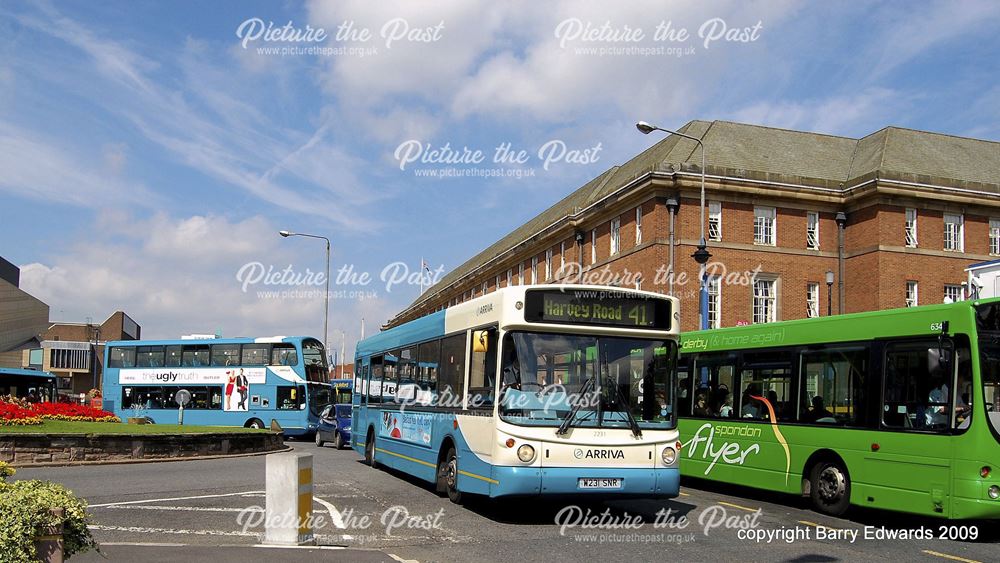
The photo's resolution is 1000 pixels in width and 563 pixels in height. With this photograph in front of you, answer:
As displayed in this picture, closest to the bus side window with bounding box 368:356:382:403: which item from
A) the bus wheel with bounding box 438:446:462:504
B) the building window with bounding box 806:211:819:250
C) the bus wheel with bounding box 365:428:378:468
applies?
the bus wheel with bounding box 365:428:378:468

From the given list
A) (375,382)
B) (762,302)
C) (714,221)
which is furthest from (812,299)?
(375,382)

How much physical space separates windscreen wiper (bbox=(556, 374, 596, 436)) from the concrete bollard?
3420 millimetres

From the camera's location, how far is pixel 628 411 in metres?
11.4

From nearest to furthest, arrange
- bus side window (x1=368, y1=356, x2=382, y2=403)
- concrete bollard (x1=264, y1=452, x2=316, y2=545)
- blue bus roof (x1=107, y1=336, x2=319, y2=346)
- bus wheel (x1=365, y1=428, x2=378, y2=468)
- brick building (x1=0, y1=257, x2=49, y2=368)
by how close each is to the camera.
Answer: concrete bollard (x1=264, y1=452, x2=316, y2=545) → bus side window (x1=368, y1=356, x2=382, y2=403) → bus wheel (x1=365, y1=428, x2=378, y2=468) → blue bus roof (x1=107, y1=336, x2=319, y2=346) → brick building (x1=0, y1=257, x2=49, y2=368)

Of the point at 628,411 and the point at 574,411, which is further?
the point at 628,411

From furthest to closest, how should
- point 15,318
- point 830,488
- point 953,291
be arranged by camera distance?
point 15,318, point 953,291, point 830,488

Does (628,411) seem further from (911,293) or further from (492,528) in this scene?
(911,293)

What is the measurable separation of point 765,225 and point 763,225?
12cm

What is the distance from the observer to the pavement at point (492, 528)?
9.06 metres

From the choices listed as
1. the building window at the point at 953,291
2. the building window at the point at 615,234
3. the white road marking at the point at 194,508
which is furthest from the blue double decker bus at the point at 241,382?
the building window at the point at 953,291

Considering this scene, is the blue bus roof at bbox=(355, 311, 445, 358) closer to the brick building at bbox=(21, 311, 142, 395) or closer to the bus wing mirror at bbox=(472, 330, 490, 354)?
the bus wing mirror at bbox=(472, 330, 490, 354)

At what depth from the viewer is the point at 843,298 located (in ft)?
154

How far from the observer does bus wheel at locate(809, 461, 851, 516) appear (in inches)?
501

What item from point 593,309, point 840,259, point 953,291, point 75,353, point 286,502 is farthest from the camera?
point 75,353
